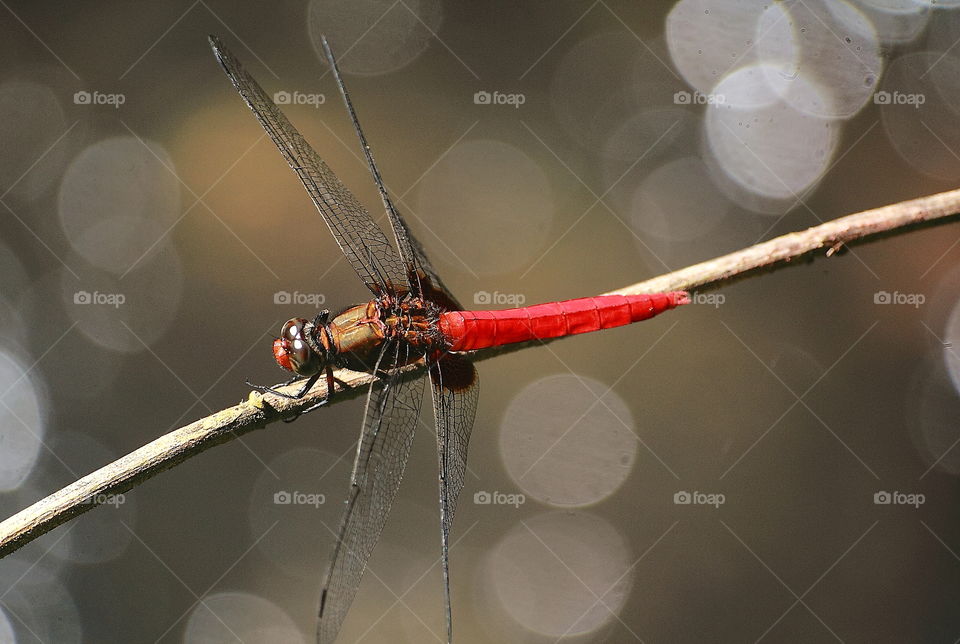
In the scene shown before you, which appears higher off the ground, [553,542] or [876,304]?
[876,304]

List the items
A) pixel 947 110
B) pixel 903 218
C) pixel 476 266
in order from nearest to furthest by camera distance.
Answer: pixel 903 218, pixel 947 110, pixel 476 266

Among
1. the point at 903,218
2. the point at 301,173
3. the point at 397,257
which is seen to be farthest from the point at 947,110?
the point at 301,173

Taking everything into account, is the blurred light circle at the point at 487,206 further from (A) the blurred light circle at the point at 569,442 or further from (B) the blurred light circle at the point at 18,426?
(B) the blurred light circle at the point at 18,426

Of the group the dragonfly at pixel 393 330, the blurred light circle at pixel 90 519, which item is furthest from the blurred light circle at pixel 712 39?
the blurred light circle at pixel 90 519

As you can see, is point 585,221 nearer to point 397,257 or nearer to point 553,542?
point 397,257

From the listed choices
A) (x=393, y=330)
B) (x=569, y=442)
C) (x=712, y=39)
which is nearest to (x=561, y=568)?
(x=569, y=442)

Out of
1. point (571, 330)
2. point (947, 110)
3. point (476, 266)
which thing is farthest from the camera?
point (476, 266)

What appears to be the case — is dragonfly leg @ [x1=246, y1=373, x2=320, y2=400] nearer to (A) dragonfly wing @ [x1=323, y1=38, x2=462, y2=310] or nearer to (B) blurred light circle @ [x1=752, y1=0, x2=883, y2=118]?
(A) dragonfly wing @ [x1=323, y1=38, x2=462, y2=310]
